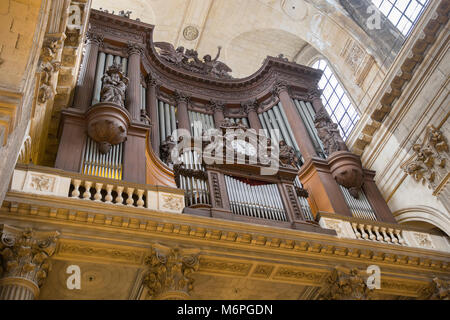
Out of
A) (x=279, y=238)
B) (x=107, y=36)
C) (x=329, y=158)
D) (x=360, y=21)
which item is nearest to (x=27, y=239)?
(x=279, y=238)

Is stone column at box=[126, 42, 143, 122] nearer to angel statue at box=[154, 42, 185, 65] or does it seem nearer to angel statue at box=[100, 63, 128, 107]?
angel statue at box=[100, 63, 128, 107]

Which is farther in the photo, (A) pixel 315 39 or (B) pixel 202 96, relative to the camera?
(A) pixel 315 39

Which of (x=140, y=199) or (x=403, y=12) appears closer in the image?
(x=140, y=199)

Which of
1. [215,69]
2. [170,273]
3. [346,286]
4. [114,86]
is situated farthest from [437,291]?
[215,69]

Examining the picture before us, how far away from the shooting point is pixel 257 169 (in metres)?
10.5

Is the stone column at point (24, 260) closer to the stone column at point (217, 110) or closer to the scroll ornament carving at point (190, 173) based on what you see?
the scroll ornament carving at point (190, 173)

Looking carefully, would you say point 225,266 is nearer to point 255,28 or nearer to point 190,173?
point 190,173

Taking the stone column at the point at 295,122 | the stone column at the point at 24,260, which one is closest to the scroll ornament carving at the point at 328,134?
the stone column at the point at 295,122

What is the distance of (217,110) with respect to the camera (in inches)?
563

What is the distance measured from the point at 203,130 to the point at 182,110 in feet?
3.33

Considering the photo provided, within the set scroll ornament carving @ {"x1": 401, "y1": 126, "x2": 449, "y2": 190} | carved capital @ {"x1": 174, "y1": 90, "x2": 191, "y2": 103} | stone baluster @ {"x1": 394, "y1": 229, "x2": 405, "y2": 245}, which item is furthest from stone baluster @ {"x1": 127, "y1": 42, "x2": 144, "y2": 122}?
scroll ornament carving @ {"x1": 401, "y1": 126, "x2": 449, "y2": 190}

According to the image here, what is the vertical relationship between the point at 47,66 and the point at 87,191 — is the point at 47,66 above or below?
above
